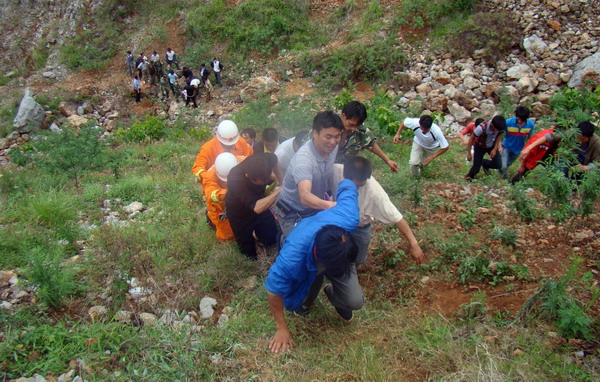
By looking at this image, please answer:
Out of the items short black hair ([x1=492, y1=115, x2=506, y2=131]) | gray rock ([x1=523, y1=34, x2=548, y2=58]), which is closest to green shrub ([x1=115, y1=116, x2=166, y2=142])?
short black hair ([x1=492, y1=115, x2=506, y2=131])

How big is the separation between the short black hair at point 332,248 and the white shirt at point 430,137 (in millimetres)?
3222

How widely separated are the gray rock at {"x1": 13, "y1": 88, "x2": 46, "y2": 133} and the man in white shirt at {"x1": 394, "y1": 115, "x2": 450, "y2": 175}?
12171mm

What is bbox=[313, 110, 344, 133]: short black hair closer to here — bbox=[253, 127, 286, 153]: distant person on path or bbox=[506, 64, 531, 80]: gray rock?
bbox=[253, 127, 286, 153]: distant person on path

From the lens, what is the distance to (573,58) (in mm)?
9469

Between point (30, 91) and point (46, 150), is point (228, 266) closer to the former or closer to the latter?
point (46, 150)

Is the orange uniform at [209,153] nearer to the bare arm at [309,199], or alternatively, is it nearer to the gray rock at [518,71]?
the bare arm at [309,199]

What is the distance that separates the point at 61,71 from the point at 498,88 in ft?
53.6

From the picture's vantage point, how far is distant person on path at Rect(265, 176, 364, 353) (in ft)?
7.23

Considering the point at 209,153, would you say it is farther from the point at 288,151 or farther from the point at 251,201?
the point at 251,201

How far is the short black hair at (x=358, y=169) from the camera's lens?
2729mm

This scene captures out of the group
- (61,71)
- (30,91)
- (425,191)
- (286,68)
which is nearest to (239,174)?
(425,191)

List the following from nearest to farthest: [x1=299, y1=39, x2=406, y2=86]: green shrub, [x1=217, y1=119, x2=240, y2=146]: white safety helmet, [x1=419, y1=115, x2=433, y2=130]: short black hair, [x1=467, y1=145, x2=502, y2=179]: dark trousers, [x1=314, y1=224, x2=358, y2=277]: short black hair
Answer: [x1=314, y1=224, x2=358, y2=277]: short black hair → [x1=217, y1=119, x2=240, y2=146]: white safety helmet → [x1=419, y1=115, x2=433, y2=130]: short black hair → [x1=467, y1=145, x2=502, y2=179]: dark trousers → [x1=299, y1=39, x2=406, y2=86]: green shrub

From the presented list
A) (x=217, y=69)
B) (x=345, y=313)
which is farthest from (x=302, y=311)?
(x=217, y=69)

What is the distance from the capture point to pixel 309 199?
2758 mm
